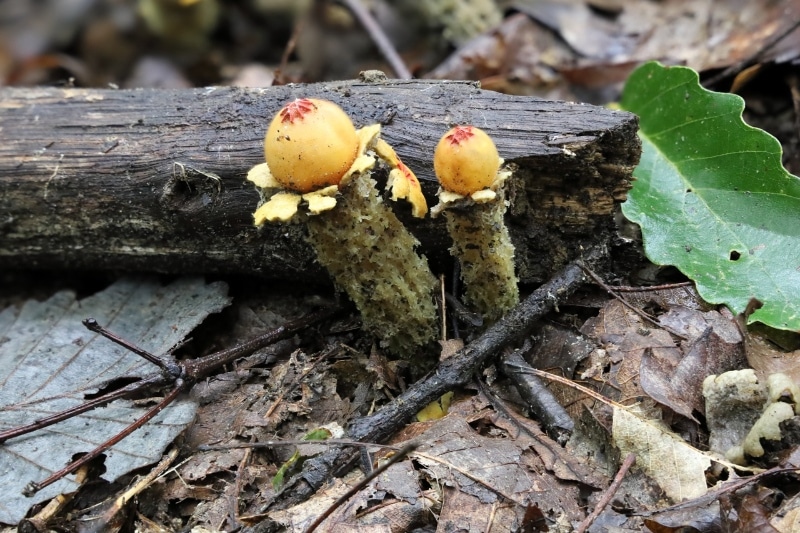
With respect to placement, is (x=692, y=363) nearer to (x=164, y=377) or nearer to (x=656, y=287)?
(x=656, y=287)

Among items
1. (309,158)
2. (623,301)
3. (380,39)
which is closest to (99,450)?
(309,158)

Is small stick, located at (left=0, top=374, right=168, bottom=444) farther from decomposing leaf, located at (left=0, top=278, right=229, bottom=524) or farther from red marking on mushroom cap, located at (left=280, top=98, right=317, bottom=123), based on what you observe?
red marking on mushroom cap, located at (left=280, top=98, right=317, bottom=123)

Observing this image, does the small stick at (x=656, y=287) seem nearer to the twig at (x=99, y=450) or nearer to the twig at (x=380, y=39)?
the twig at (x=99, y=450)

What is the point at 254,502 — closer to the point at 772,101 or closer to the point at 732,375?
the point at 732,375

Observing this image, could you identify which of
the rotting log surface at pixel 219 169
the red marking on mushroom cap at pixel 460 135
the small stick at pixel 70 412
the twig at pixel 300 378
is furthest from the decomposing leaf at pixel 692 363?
the small stick at pixel 70 412

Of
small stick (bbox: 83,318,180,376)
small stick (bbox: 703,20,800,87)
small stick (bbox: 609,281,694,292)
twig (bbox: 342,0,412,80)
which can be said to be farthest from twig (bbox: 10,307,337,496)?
small stick (bbox: 703,20,800,87)

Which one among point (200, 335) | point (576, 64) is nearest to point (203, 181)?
point (200, 335)

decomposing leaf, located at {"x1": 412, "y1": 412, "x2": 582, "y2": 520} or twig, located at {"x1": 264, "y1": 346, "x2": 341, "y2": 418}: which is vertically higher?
decomposing leaf, located at {"x1": 412, "y1": 412, "x2": 582, "y2": 520}
